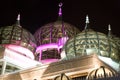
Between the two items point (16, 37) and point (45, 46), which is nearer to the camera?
point (16, 37)

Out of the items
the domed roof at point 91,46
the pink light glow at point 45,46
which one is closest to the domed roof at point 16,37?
the pink light glow at point 45,46

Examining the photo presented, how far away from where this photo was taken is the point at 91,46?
29531 mm

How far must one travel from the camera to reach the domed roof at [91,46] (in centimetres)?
2939

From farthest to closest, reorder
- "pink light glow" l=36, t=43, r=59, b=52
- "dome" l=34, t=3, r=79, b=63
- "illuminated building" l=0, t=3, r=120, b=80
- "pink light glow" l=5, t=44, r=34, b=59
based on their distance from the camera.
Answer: "pink light glow" l=36, t=43, r=59, b=52
"dome" l=34, t=3, r=79, b=63
"pink light glow" l=5, t=44, r=34, b=59
"illuminated building" l=0, t=3, r=120, b=80

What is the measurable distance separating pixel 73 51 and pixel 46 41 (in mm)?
13643

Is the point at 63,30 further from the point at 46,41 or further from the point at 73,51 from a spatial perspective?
the point at 73,51

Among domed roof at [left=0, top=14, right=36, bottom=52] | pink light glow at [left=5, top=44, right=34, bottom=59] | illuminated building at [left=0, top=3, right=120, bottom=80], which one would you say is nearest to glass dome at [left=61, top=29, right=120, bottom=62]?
illuminated building at [left=0, top=3, right=120, bottom=80]

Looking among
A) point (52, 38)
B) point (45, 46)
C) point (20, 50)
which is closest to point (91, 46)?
point (20, 50)

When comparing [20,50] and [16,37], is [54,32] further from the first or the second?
[20,50]

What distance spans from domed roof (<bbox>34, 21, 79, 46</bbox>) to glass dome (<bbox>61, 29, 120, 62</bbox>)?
12011 millimetres

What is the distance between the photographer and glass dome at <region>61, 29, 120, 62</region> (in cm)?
2938

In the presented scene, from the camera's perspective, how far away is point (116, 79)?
45.8ft

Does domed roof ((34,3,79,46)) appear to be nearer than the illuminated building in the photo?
No

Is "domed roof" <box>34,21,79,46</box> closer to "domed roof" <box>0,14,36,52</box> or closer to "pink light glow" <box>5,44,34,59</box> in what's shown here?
"domed roof" <box>0,14,36,52</box>
